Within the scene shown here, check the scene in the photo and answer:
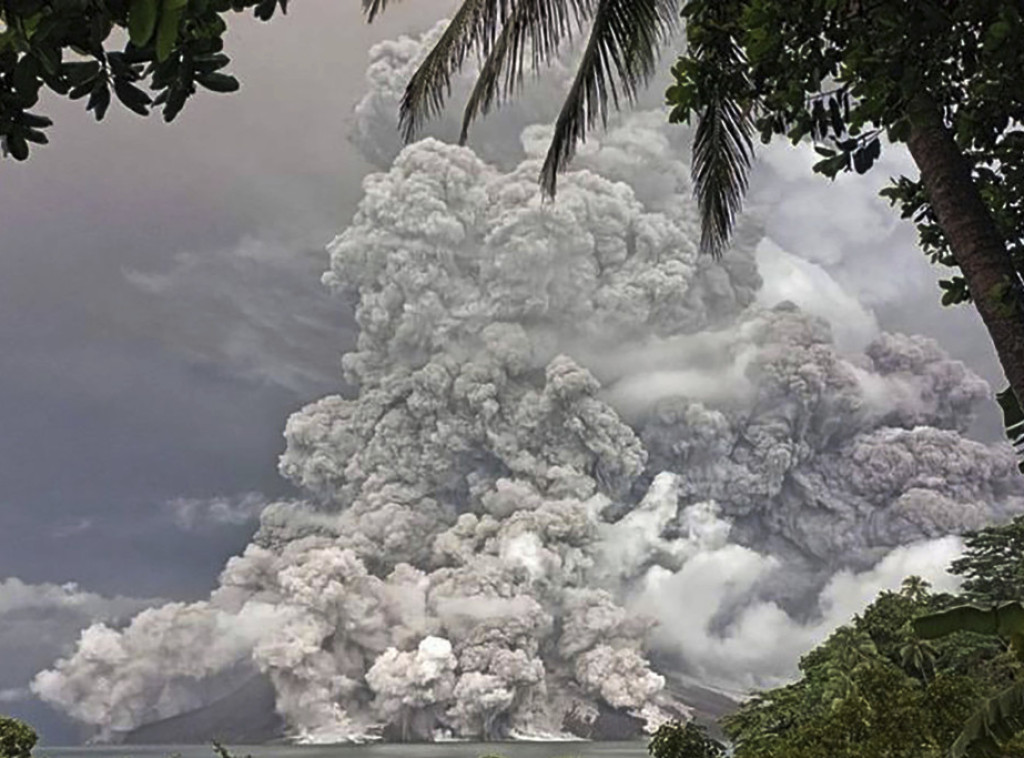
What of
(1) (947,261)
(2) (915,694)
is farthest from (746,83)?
(2) (915,694)

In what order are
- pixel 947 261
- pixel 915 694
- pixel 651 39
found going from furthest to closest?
pixel 915 694
pixel 651 39
pixel 947 261

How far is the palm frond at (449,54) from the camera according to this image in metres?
7.70

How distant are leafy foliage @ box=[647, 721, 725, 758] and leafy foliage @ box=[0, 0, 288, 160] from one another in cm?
2521

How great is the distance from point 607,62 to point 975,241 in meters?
3.56

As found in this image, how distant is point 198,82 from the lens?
1.61 m

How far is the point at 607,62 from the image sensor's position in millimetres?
6969

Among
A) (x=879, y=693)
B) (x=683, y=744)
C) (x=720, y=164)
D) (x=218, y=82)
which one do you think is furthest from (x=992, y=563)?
(x=218, y=82)

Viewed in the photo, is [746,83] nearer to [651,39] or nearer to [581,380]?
[651,39]

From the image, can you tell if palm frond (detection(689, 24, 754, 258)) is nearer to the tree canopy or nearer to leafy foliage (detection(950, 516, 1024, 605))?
the tree canopy

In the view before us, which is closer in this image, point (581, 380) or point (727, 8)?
point (727, 8)

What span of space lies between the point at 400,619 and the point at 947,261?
104 meters

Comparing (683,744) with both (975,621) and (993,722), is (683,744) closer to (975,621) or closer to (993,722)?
(993,722)

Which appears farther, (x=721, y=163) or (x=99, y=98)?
(x=721, y=163)

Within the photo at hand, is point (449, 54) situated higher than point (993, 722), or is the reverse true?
point (449, 54)
